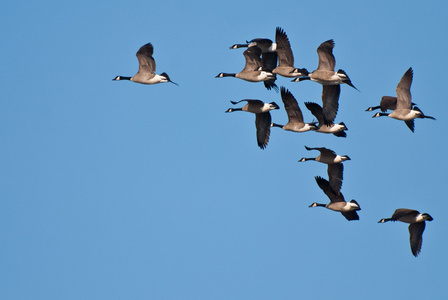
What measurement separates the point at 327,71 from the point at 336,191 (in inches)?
166

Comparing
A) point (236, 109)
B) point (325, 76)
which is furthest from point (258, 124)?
point (325, 76)

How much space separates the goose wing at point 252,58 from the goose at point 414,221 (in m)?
5.99

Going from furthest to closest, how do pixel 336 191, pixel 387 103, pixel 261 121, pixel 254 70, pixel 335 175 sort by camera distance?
pixel 261 121 → pixel 387 103 → pixel 335 175 → pixel 336 191 → pixel 254 70

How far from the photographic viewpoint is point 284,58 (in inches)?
1217

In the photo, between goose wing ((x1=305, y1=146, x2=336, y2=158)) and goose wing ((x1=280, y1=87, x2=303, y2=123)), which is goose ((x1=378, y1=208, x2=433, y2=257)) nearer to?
goose wing ((x1=305, y1=146, x2=336, y2=158))

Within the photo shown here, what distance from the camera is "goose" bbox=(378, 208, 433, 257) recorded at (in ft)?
101

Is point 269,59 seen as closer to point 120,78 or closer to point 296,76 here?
point 296,76

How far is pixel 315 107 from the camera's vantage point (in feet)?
103

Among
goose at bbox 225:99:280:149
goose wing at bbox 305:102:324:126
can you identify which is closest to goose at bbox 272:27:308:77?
goose wing at bbox 305:102:324:126

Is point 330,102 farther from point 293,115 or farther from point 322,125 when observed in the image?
point 293,115

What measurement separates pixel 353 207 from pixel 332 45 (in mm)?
5347

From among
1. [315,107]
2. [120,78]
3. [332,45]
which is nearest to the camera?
[332,45]

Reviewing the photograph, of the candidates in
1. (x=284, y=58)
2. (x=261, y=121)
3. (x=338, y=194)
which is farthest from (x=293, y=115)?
(x=338, y=194)

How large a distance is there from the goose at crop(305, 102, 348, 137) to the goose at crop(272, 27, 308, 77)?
4.42ft
